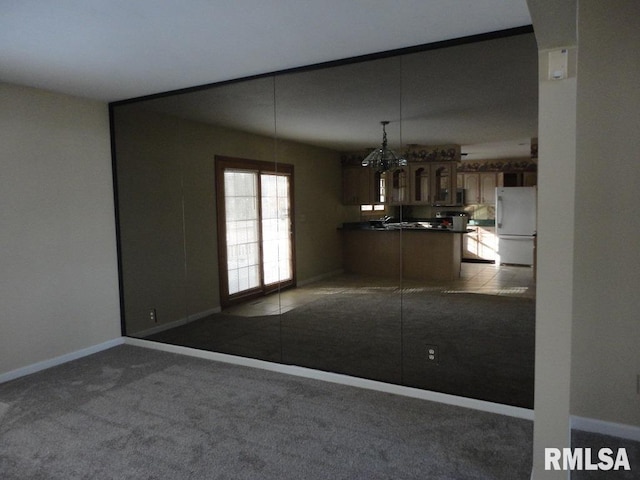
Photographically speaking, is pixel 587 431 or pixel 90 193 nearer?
pixel 587 431

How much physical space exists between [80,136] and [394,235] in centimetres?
300

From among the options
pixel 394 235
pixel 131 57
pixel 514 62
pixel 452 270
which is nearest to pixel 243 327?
→ pixel 394 235

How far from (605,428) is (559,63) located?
2.15 meters

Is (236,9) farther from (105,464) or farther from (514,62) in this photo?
(105,464)

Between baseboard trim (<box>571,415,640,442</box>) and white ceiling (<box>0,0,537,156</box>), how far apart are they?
1.75m

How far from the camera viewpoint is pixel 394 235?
3.31 metres

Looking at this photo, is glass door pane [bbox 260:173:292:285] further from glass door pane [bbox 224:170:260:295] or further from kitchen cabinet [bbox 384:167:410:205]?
kitchen cabinet [bbox 384:167:410:205]

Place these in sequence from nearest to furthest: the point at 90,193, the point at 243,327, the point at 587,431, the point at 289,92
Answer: the point at 587,431
the point at 289,92
the point at 243,327
the point at 90,193

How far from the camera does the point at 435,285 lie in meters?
3.26

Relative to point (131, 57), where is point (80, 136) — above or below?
below

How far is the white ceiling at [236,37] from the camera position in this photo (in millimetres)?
2422

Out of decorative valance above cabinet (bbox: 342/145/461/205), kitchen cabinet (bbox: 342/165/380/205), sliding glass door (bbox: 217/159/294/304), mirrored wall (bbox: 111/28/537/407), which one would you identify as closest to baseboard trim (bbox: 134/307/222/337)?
mirrored wall (bbox: 111/28/537/407)

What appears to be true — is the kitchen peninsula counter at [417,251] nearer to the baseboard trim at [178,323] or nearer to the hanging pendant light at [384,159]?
the hanging pendant light at [384,159]

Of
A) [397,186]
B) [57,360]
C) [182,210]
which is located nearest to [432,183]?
[397,186]
